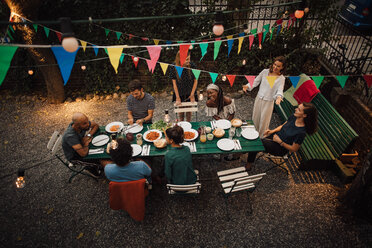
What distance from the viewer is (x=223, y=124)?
4.04 metres

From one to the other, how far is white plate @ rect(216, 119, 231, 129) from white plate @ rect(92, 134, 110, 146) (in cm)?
208

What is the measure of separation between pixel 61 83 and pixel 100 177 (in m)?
4.01

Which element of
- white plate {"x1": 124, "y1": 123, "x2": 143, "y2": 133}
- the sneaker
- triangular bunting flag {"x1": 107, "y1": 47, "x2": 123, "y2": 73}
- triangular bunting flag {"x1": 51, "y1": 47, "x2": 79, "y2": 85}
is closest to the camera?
triangular bunting flag {"x1": 51, "y1": 47, "x2": 79, "y2": 85}

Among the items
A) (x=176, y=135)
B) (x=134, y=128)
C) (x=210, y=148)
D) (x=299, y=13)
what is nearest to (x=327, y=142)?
(x=210, y=148)

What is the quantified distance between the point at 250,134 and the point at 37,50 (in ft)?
20.1

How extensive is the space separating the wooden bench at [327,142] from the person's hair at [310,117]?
2.54ft

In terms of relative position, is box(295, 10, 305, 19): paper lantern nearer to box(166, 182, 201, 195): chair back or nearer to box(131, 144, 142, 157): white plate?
box(166, 182, 201, 195): chair back

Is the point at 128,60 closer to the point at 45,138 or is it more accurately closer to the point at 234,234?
the point at 45,138

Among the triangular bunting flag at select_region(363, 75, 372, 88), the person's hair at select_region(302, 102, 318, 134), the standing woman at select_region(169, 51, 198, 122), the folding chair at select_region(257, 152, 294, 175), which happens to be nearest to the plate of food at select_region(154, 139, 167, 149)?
the standing woman at select_region(169, 51, 198, 122)

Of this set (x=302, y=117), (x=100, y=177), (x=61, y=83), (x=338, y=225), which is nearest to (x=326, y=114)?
(x=302, y=117)

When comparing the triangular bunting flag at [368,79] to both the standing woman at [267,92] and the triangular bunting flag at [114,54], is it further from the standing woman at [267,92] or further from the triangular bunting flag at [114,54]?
the triangular bunting flag at [114,54]

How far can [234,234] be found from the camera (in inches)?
130

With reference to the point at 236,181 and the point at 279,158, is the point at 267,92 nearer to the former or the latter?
the point at 279,158

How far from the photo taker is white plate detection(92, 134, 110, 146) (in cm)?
373
